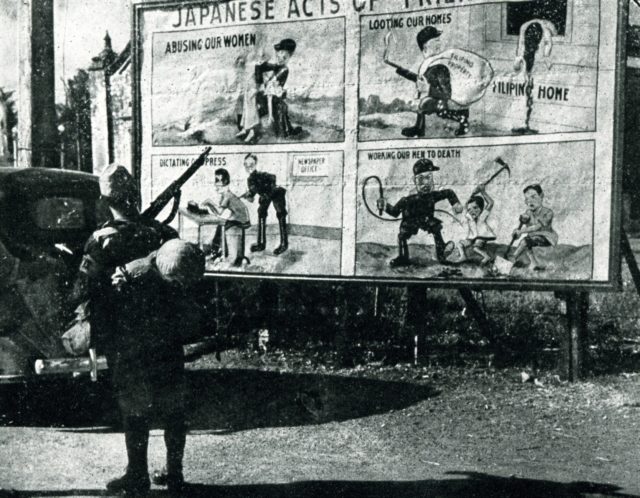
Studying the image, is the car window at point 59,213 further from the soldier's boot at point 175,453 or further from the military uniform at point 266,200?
the soldier's boot at point 175,453

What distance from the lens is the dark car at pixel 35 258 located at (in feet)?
20.2

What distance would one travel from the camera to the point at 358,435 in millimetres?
6297

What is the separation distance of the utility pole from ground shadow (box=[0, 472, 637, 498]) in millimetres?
5067

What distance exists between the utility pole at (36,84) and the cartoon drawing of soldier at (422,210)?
4037mm

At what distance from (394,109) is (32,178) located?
291 centimetres

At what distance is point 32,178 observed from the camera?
6824 millimetres

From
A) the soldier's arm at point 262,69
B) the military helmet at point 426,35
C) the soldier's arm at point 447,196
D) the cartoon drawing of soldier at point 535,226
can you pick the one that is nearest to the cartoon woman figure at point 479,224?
the soldier's arm at point 447,196

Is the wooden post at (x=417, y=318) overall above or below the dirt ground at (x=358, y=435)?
above

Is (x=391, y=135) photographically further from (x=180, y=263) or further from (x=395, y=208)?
(x=180, y=263)

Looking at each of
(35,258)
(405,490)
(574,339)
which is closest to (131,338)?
(405,490)

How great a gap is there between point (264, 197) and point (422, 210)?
4.85 ft

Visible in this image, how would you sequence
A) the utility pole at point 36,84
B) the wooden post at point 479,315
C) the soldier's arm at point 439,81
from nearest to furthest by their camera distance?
the soldier's arm at point 439,81 → the wooden post at point 479,315 → the utility pole at point 36,84

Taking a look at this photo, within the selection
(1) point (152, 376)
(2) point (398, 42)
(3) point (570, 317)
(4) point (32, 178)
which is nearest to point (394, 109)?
(2) point (398, 42)

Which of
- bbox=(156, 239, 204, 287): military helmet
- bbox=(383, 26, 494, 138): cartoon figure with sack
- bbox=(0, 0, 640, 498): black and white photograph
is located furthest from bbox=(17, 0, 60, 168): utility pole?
bbox=(156, 239, 204, 287): military helmet
